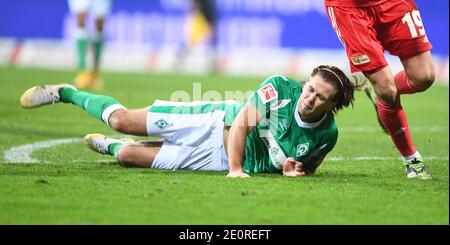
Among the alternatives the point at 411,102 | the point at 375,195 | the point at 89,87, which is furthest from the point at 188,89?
the point at 375,195

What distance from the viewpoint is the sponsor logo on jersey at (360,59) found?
6.14m

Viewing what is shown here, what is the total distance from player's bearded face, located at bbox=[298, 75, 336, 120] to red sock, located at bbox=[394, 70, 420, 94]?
793 mm

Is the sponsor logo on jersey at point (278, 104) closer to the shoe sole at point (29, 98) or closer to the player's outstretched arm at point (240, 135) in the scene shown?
the player's outstretched arm at point (240, 135)

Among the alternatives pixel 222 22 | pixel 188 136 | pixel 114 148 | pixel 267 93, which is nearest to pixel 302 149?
pixel 267 93

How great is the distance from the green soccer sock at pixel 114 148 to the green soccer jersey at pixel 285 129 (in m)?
1.16

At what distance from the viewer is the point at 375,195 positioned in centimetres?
540

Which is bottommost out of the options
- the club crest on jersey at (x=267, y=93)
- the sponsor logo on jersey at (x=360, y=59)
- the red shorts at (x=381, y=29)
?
the club crest on jersey at (x=267, y=93)

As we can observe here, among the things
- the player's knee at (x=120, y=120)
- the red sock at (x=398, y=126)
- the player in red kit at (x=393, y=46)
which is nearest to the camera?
the player in red kit at (x=393, y=46)

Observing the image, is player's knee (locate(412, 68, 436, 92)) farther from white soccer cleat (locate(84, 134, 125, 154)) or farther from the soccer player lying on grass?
white soccer cleat (locate(84, 134, 125, 154))

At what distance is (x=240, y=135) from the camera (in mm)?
5867

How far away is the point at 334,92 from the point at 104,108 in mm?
1908

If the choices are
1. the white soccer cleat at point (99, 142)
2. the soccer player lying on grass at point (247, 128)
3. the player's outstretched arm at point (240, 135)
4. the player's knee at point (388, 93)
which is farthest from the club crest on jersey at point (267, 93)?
the white soccer cleat at point (99, 142)

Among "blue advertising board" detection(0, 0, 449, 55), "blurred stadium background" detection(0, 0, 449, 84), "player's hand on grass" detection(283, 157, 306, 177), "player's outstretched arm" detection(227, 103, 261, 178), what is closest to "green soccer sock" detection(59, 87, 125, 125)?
"player's outstretched arm" detection(227, 103, 261, 178)
